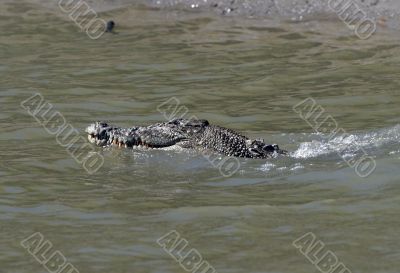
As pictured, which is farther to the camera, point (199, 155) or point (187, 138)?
point (187, 138)

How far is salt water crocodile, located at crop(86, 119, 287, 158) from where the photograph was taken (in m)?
12.4

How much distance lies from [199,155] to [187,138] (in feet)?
0.94

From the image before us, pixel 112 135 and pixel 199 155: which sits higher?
pixel 112 135

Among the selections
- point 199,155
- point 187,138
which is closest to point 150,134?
point 187,138

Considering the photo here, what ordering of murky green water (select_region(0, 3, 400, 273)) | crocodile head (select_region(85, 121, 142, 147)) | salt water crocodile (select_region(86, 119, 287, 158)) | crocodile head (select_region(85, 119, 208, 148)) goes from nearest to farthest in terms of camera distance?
murky green water (select_region(0, 3, 400, 273)), salt water crocodile (select_region(86, 119, 287, 158)), crocodile head (select_region(85, 119, 208, 148)), crocodile head (select_region(85, 121, 142, 147))

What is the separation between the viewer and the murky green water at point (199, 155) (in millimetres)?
9531

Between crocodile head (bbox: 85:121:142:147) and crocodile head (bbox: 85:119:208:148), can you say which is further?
crocodile head (bbox: 85:121:142:147)

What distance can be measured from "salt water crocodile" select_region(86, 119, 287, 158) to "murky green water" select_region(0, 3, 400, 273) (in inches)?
5.0

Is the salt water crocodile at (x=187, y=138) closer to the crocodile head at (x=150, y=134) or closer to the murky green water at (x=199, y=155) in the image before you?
the crocodile head at (x=150, y=134)

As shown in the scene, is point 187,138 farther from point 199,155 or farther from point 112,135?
point 112,135

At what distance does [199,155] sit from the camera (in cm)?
1268

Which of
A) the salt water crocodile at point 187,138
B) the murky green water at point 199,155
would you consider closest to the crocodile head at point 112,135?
the salt water crocodile at point 187,138

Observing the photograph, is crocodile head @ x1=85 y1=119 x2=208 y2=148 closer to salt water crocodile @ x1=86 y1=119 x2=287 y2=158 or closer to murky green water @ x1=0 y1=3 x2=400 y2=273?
salt water crocodile @ x1=86 y1=119 x2=287 y2=158

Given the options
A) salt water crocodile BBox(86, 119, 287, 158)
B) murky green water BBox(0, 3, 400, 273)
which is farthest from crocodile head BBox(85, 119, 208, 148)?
murky green water BBox(0, 3, 400, 273)
